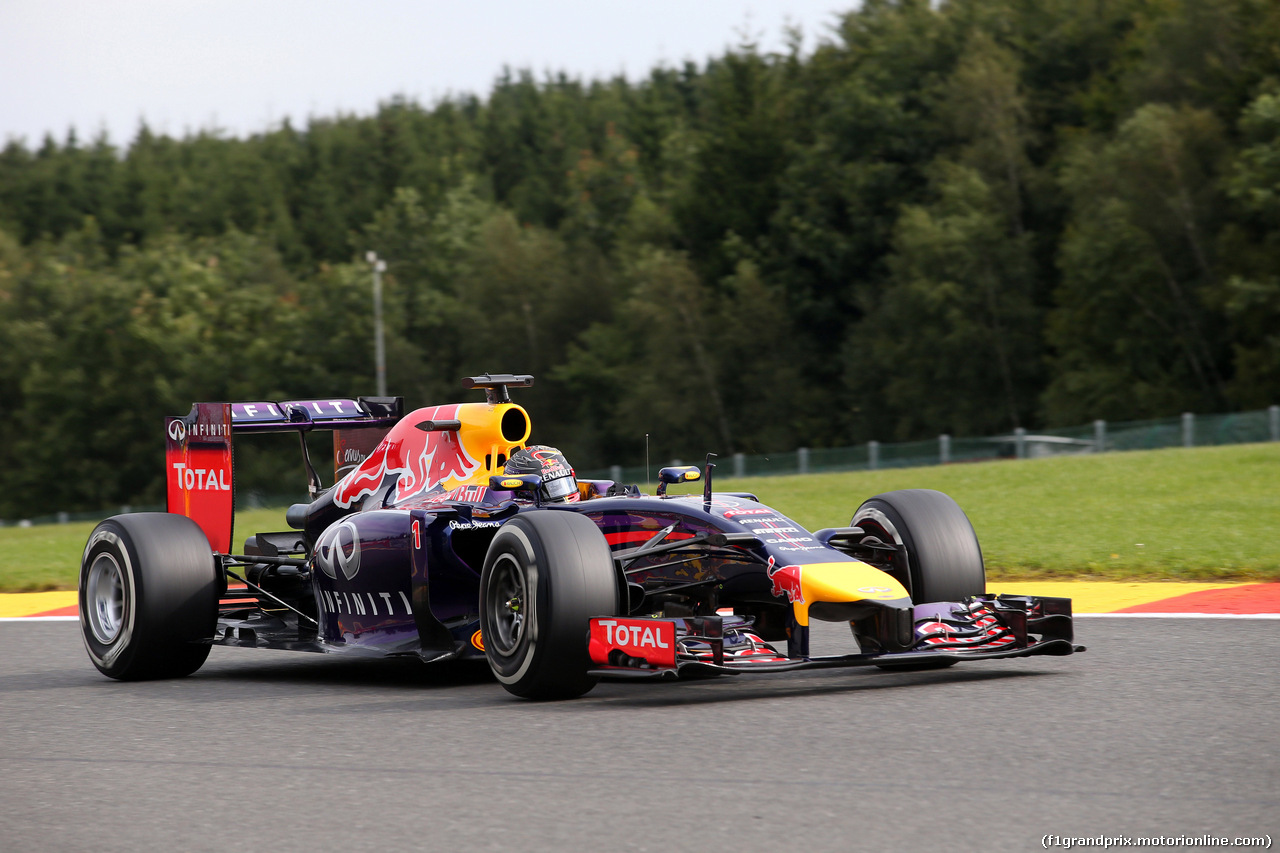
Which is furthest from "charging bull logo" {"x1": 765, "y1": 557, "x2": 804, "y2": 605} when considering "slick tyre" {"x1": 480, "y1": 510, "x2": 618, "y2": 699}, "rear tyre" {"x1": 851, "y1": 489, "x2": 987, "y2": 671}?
"rear tyre" {"x1": 851, "y1": 489, "x2": 987, "y2": 671}

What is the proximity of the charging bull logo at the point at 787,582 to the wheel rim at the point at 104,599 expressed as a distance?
4338mm

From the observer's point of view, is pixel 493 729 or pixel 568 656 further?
pixel 568 656

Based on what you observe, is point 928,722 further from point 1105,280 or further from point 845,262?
point 845,262

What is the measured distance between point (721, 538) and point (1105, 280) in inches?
1880

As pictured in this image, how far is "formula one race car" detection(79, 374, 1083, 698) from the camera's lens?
301 inches

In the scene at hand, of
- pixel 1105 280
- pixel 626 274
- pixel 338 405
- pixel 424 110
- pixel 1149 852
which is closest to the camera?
pixel 1149 852

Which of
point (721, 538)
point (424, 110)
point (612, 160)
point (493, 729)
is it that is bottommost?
point (493, 729)

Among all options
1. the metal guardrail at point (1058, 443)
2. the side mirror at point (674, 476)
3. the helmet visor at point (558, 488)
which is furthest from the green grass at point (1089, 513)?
the helmet visor at point (558, 488)

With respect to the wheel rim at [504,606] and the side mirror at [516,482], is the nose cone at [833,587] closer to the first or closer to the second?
the wheel rim at [504,606]

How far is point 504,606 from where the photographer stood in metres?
8.12

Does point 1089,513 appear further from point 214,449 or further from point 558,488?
point 214,449

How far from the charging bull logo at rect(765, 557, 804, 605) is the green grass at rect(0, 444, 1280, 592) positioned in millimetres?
6614

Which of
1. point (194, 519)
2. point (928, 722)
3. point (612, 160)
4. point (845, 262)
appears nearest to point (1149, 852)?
point (928, 722)

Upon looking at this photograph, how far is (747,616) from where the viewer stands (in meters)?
8.35
